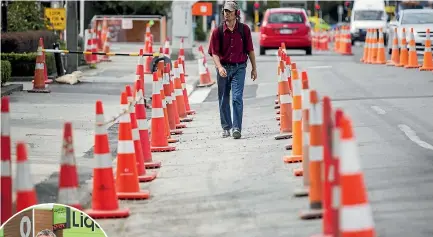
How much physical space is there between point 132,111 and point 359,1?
48859 mm

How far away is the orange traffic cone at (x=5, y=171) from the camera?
324 inches

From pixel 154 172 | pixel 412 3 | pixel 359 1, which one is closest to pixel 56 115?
pixel 154 172

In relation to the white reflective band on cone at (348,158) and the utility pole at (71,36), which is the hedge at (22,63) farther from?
the white reflective band on cone at (348,158)

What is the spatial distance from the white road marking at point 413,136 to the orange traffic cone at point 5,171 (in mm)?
6168

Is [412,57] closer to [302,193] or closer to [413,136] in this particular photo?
[413,136]

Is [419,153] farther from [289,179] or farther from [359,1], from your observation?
[359,1]

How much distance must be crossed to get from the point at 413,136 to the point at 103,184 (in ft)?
20.0

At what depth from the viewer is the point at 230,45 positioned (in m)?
15.1

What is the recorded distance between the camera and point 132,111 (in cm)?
1066

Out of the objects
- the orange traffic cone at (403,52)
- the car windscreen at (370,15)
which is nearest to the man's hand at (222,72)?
the orange traffic cone at (403,52)

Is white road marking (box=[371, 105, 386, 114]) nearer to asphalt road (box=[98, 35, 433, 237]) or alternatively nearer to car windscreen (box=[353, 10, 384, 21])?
asphalt road (box=[98, 35, 433, 237])

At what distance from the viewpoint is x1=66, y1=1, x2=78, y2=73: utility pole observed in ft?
93.9

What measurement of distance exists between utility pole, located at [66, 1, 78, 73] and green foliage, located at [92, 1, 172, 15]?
25.7 meters

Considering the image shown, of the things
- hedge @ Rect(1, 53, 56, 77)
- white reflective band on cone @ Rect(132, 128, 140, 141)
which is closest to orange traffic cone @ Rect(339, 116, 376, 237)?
white reflective band on cone @ Rect(132, 128, 140, 141)
